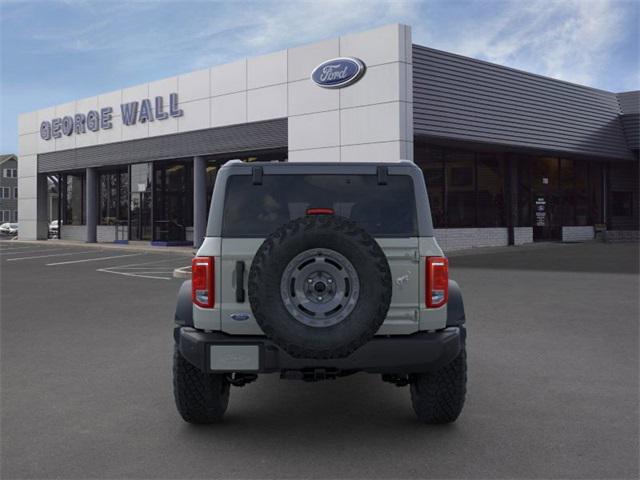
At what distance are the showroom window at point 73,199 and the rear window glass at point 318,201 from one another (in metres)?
35.7

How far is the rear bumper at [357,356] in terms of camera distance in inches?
156

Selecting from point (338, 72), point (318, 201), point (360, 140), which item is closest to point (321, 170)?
point (318, 201)

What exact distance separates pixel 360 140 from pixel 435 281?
1766 centimetres

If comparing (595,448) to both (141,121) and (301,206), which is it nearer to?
(301,206)

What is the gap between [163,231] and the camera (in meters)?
31.3

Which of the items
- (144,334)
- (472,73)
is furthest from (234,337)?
(472,73)

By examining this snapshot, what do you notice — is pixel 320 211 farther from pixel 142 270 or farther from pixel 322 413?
pixel 142 270

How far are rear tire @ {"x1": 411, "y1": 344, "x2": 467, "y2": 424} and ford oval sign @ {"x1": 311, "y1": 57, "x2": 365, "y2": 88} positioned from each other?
18.0m

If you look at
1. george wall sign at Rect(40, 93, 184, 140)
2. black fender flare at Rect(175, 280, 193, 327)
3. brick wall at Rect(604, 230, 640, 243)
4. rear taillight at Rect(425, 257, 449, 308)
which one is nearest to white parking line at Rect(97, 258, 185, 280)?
george wall sign at Rect(40, 93, 184, 140)

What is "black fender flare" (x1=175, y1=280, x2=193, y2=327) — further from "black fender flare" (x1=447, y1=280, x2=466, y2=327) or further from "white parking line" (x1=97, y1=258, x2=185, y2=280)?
"white parking line" (x1=97, y1=258, x2=185, y2=280)

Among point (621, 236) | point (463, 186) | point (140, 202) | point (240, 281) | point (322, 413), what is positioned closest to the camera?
point (240, 281)

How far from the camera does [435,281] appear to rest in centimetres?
420

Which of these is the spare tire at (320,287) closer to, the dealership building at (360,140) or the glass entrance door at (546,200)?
the dealership building at (360,140)

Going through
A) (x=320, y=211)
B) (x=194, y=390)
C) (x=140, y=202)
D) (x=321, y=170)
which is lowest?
(x=194, y=390)
